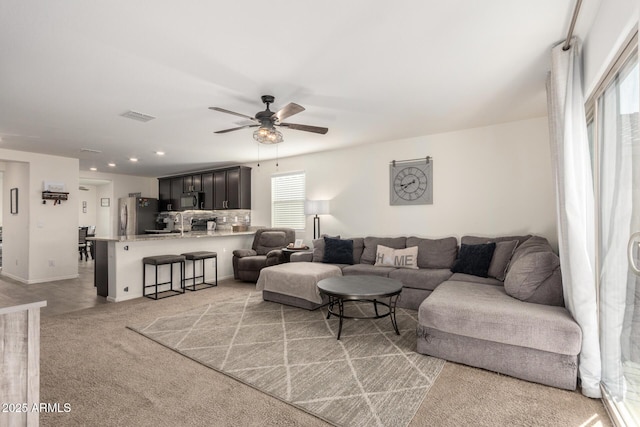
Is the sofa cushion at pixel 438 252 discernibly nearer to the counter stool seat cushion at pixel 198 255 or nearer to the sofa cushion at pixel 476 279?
the sofa cushion at pixel 476 279

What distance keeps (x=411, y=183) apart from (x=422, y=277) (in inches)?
68.3

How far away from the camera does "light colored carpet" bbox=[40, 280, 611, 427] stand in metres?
1.86

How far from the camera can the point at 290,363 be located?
8.44ft

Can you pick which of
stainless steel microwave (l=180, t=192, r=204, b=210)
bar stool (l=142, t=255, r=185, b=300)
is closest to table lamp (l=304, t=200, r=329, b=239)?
bar stool (l=142, t=255, r=185, b=300)

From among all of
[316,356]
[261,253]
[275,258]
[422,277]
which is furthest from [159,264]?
[422,277]

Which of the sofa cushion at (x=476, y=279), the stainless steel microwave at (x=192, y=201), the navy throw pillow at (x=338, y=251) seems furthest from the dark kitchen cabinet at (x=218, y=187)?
the sofa cushion at (x=476, y=279)

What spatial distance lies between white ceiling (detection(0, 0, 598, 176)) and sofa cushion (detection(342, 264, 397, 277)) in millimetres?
2082

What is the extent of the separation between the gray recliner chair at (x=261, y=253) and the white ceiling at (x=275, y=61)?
2454mm

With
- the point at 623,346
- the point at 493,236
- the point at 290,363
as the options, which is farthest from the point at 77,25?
the point at 493,236

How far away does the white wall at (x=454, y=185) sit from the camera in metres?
4.07

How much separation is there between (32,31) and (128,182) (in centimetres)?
767

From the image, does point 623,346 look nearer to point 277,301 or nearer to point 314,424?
point 314,424

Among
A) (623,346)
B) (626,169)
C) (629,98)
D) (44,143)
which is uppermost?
(44,143)

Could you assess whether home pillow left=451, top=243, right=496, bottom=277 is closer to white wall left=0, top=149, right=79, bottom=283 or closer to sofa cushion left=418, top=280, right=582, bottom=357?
sofa cushion left=418, top=280, right=582, bottom=357
